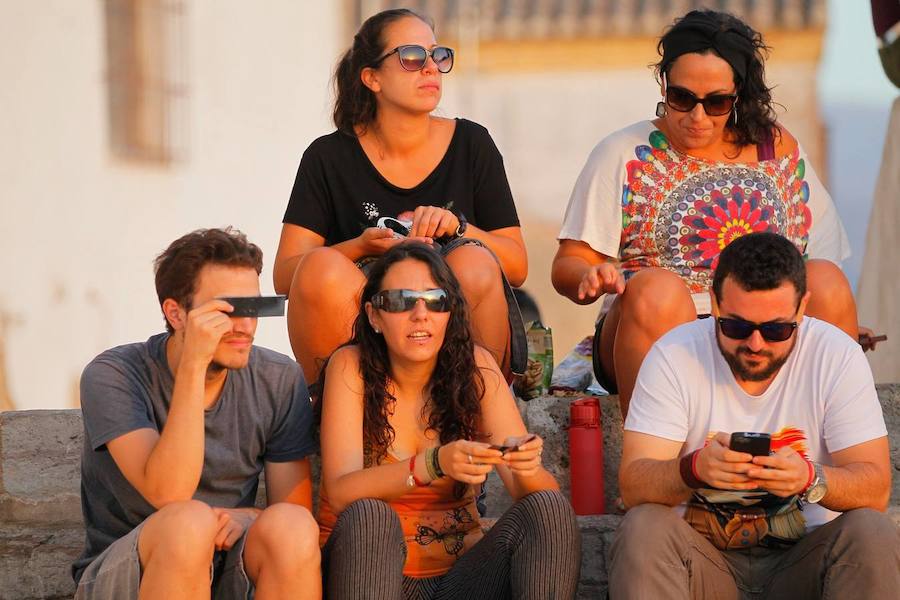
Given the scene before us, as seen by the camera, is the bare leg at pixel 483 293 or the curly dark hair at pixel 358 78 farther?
the curly dark hair at pixel 358 78

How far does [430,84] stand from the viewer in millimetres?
4301

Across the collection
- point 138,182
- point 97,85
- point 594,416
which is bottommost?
point 594,416

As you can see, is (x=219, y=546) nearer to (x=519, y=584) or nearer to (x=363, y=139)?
(x=519, y=584)

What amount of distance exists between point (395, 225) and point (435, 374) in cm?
65

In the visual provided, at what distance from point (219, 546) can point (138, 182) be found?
377cm

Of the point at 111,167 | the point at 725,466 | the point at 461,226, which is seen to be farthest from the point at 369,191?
the point at 111,167

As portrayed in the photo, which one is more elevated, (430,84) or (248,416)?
(430,84)

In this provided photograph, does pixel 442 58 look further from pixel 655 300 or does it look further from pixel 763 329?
pixel 763 329

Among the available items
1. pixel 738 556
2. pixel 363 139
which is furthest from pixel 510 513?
pixel 363 139

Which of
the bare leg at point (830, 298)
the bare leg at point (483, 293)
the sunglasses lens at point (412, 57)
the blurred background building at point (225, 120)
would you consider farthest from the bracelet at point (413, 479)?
the blurred background building at point (225, 120)

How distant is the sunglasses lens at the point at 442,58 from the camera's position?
169 inches

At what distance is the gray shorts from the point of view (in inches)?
126

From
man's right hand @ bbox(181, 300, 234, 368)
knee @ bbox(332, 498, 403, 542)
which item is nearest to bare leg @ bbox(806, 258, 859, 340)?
knee @ bbox(332, 498, 403, 542)

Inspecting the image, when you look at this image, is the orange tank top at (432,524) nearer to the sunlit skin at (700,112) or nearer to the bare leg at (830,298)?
the bare leg at (830,298)
